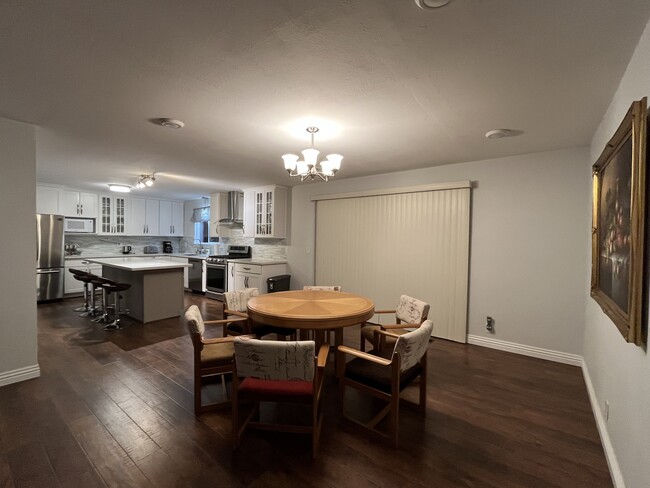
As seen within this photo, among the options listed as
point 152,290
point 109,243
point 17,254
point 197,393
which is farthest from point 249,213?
point 197,393

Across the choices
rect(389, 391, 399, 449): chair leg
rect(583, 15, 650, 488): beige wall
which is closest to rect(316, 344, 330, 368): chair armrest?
rect(389, 391, 399, 449): chair leg

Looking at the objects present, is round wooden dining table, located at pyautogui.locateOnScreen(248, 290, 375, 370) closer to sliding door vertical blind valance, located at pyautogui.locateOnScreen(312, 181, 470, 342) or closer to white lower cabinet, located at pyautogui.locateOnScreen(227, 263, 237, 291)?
sliding door vertical blind valance, located at pyautogui.locateOnScreen(312, 181, 470, 342)

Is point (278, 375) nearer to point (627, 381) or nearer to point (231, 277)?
point (627, 381)

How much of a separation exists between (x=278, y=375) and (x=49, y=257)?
6389mm

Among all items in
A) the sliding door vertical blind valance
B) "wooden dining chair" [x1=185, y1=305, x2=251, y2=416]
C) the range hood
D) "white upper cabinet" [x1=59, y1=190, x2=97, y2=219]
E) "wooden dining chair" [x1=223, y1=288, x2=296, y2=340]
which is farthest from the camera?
the range hood

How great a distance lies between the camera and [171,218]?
26.0 feet

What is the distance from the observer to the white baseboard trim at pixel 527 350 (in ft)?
10.4

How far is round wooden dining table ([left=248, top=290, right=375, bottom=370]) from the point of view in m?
2.17

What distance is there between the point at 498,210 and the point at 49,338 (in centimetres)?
583

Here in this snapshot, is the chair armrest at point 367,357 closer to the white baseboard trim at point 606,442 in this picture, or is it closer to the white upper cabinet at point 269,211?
the white baseboard trim at point 606,442

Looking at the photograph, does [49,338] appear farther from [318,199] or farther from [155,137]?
[318,199]

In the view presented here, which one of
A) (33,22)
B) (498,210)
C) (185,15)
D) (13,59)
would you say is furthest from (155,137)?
(498,210)

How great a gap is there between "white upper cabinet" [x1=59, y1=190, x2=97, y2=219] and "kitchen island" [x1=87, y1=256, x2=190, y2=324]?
8.20 ft

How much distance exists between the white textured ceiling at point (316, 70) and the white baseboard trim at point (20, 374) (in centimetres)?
223
